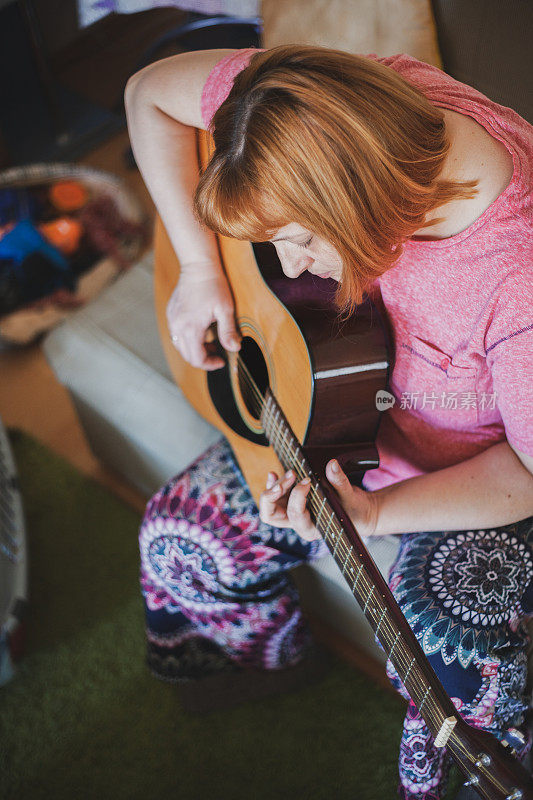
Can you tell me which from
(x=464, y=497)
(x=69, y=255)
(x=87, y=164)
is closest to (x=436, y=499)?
(x=464, y=497)

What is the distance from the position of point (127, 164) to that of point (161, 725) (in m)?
1.68

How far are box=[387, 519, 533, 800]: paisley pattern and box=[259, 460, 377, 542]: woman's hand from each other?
9 centimetres

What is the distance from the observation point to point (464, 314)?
0.77m

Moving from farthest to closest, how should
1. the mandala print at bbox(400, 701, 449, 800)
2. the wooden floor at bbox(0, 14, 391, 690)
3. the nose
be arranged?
1. the wooden floor at bbox(0, 14, 391, 690)
2. the mandala print at bbox(400, 701, 449, 800)
3. the nose

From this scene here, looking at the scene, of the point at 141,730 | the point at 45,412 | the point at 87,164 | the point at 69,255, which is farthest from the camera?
the point at 87,164

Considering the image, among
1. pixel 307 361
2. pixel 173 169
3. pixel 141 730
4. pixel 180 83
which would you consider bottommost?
pixel 141 730

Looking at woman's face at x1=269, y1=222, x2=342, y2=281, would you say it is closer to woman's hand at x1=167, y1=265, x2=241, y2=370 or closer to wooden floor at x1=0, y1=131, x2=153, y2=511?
woman's hand at x1=167, y1=265, x2=241, y2=370

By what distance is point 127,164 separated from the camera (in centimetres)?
225

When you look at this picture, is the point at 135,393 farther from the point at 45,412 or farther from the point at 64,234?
the point at 64,234

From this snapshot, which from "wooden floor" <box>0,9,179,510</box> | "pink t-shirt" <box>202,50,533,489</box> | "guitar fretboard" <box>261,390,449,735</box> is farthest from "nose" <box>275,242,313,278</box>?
"wooden floor" <box>0,9,179,510</box>

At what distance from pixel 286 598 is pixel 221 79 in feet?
2.49

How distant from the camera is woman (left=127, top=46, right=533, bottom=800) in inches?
25.9

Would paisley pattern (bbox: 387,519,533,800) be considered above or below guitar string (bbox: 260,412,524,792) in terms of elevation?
below

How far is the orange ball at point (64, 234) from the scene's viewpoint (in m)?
1.97
